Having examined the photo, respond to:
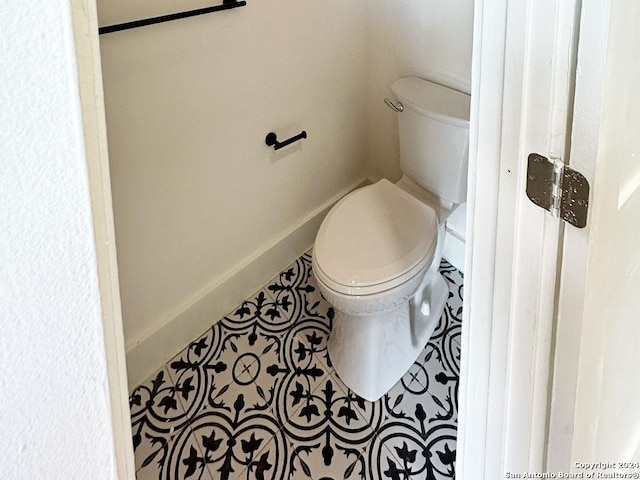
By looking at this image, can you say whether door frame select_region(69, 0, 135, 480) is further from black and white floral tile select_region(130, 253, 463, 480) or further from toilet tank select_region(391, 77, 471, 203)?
toilet tank select_region(391, 77, 471, 203)

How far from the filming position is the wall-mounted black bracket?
2.05 metres

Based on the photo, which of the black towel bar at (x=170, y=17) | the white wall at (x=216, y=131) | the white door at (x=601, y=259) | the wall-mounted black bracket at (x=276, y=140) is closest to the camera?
the white door at (x=601, y=259)

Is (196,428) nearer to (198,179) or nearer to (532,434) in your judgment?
(198,179)

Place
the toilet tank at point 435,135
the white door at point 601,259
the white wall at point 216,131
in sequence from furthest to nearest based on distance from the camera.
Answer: the toilet tank at point 435,135
the white wall at point 216,131
the white door at point 601,259

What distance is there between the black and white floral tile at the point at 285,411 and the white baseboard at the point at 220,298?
4 cm

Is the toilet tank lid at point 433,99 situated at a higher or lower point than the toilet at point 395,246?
higher

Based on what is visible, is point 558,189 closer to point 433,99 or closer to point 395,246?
point 395,246

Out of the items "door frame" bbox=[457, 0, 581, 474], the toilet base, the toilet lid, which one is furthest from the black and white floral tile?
"door frame" bbox=[457, 0, 581, 474]

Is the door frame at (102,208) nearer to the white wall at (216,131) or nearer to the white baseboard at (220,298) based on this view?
the white wall at (216,131)

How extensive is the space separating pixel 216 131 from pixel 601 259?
134 cm

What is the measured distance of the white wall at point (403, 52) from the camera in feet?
6.22

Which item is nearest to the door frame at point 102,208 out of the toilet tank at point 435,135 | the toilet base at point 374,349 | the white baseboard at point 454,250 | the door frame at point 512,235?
the door frame at point 512,235

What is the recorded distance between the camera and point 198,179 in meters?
1.87

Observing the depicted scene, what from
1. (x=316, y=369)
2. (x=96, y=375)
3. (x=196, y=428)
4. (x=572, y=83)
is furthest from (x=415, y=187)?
(x=96, y=375)
